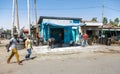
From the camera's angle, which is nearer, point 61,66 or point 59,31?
point 61,66

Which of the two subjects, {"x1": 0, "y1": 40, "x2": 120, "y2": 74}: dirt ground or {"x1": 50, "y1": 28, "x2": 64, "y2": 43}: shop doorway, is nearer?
{"x1": 0, "y1": 40, "x2": 120, "y2": 74}: dirt ground

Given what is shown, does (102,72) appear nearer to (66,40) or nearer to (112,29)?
(66,40)

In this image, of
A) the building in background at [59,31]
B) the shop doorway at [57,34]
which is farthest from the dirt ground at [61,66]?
the shop doorway at [57,34]

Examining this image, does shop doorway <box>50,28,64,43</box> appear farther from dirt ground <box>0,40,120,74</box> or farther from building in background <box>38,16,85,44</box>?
dirt ground <box>0,40,120,74</box>

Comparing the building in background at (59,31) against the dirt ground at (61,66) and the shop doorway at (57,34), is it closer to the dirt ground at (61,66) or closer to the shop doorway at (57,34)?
the shop doorway at (57,34)

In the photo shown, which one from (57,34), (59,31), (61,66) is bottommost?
(61,66)

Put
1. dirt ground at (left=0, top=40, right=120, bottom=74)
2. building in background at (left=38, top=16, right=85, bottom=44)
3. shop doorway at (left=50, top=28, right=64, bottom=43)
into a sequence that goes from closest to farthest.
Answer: dirt ground at (left=0, top=40, right=120, bottom=74) < building in background at (left=38, top=16, right=85, bottom=44) < shop doorway at (left=50, top=28, right=64, bottom=43)

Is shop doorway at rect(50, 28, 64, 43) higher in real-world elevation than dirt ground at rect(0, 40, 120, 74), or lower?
higher

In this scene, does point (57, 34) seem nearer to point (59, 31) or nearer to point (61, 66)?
point (59, 31)

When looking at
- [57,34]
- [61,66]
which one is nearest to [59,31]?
[57,34]

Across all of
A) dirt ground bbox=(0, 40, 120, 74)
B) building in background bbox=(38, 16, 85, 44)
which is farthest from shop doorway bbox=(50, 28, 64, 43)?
dirt ground bbox=(0, 40, 120, 74)

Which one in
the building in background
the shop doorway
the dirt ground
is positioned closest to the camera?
the dirt ground

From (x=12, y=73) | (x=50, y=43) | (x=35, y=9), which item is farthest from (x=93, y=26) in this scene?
(x=12, y=73)

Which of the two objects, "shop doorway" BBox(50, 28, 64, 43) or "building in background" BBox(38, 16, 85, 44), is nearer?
"building in background" BBox(38, 16, 85, 44)
